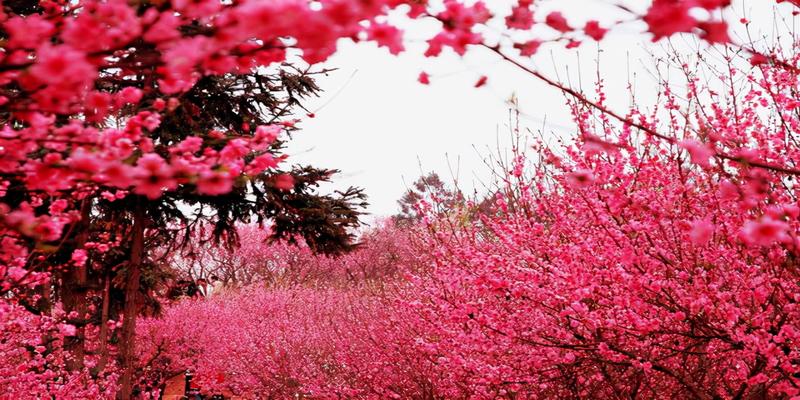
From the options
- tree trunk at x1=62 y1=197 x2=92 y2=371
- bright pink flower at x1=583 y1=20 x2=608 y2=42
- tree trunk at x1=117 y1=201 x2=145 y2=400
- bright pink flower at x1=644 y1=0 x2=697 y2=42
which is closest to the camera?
bright pink flower at x1=644 y1=0 x2=697 y2=42

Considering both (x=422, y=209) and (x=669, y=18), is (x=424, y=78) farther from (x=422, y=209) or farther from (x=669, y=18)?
(x=422, y=209)

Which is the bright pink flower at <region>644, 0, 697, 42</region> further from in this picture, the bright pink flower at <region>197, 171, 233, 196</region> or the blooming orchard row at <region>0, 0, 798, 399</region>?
the bright pink flower at <region>197, 171, 233, 196</region>

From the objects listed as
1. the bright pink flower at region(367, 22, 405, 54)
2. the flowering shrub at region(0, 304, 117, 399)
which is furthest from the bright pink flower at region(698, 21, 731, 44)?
the flowering shrub at region(0, 304, 117, 399)

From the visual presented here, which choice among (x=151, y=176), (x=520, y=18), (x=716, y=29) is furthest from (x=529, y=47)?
(x=151, y=176)

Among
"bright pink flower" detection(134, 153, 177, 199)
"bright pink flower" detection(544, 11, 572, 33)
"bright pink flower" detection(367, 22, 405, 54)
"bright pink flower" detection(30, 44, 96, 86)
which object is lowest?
"bright pink flower" detection(134, 153, 177, 199)

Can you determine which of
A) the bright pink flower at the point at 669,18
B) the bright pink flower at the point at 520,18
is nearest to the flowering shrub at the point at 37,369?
the bright pink flower at the point at 520,18

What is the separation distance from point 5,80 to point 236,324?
61.8ft

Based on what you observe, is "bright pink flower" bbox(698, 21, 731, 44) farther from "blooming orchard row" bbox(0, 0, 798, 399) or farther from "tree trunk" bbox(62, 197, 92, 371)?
"tree trunk" bbox(62, 197, 92, 371)

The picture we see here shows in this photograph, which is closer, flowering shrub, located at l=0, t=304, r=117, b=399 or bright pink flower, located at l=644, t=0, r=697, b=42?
bright pink flower, located at l=644, t=0, r=697, b=42

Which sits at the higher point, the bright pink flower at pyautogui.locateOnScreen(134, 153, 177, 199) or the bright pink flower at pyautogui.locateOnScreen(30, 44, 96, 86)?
the bright pink flower at pyautogui.locateOnScreen(30, 44, 96, 86)

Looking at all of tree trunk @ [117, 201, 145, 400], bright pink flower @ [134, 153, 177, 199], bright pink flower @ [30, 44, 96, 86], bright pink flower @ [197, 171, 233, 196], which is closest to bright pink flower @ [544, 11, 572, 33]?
bright pink flower @ [197, 171, 233, 196]

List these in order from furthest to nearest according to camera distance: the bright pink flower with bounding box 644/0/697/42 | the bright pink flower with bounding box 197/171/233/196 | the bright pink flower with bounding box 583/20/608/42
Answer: the bright pink flower with bounding box 583/20/608/42 → the bright pink flower with bounding box 197/171/233/196 → the bright pink flower with bounding box 644/0/697/42

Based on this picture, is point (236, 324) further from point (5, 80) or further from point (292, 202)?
point (5, 80)

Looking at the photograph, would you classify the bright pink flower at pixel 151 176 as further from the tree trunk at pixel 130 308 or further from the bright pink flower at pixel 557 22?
the tree trunk at pixel 130 308
